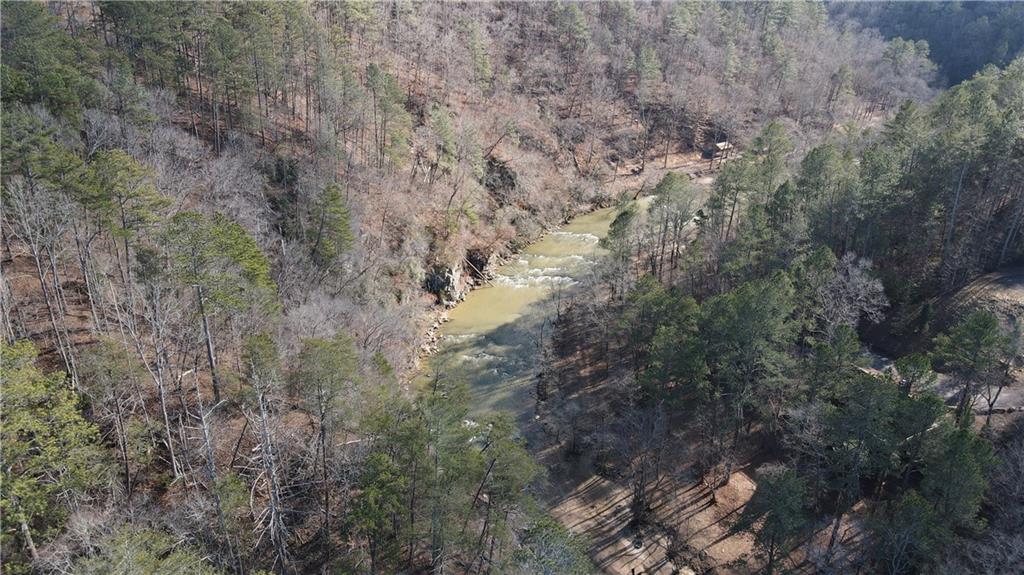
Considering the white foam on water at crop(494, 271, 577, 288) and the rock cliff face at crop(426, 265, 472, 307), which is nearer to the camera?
the rock cliff face at crop(426, 265, 472, 307)

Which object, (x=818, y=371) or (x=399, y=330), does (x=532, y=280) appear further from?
(x=818, y=371)

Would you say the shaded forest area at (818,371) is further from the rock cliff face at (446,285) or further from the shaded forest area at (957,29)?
the shaded forest area at (957,29)

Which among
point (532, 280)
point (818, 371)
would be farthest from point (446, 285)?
point (818, 371)

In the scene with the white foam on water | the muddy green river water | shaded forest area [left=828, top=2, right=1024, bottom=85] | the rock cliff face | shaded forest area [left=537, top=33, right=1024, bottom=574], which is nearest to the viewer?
shaded forest area [left=537, top=33, right=1024, bottom=574]

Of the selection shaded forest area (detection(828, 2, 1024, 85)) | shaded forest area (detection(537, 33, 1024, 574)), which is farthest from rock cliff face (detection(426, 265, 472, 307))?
shaded forest area (detection(828, 2, 1024, 85))

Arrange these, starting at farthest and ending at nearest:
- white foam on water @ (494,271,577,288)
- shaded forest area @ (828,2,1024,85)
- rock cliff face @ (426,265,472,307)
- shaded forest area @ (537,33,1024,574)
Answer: shaded forest area @ (828,2,1024,85), white foam on water @ (494,271,577,288), rock cliff face @ (426,265,472,307), shaded forest area @ (537,33,1024,574)

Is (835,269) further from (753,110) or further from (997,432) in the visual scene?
(753,110)

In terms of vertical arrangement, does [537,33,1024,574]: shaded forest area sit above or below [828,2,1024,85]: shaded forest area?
below

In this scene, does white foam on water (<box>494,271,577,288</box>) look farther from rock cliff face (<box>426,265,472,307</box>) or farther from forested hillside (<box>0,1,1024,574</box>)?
rock cliff face (<box>426,265,472,307</box>)
